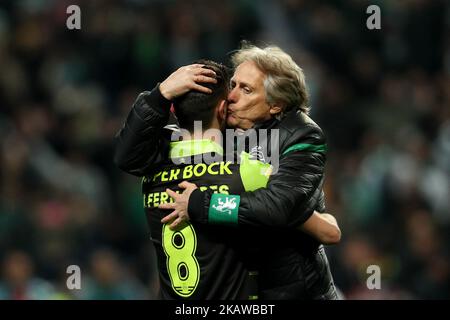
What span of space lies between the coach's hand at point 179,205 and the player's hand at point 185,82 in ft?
1.04

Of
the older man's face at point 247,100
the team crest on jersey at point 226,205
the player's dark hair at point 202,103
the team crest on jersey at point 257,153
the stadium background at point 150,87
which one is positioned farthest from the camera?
the stadium background at point 150,87

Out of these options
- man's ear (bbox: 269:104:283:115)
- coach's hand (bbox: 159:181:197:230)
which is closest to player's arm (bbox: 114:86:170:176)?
coach's hand (bbox: 159:181:197:230)

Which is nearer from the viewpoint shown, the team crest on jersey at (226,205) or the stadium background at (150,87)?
the team crest on jersey at (226,205)

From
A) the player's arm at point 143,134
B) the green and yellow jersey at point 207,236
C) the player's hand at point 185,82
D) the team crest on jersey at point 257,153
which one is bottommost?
the green and yellow jersey at point 207,236

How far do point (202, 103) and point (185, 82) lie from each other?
11cm

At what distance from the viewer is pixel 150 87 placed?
7.20 m

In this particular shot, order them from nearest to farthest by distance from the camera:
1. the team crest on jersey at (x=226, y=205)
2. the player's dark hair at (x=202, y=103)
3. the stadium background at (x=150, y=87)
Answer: the team crest on jersey at (x=226, y=205) → the player's dark hair at (x=202, y=103) → the stadium background at (x=150, y=87)

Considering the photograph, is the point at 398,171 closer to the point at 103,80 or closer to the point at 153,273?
the point at 153,273

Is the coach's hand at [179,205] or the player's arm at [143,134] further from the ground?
the player's arm at [143,134]

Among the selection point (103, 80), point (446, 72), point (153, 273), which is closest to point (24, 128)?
point (103, 80)

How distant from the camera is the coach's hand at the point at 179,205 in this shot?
10.0ft

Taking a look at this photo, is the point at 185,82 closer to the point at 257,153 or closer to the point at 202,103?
the point at 202,103

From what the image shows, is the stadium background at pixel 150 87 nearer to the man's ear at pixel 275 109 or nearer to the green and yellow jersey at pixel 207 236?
the man's ear at pixel 275 109

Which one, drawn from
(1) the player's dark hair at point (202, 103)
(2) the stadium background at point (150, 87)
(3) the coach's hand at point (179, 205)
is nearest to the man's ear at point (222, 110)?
(1) the player's dark hair at point (202, 103)
